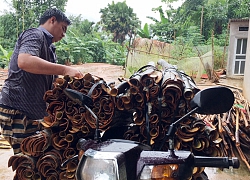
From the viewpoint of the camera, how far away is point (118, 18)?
2653 cm

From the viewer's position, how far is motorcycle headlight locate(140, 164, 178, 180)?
1163 millimetres

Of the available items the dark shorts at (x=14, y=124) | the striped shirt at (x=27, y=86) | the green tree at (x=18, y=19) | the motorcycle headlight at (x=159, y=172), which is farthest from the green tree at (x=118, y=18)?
the motorcycle headlight at (x=159, y=172)

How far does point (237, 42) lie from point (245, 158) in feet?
32.1

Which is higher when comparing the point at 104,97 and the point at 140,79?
the point at 140,79

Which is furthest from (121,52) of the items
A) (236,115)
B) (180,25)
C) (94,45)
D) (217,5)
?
(236,115)

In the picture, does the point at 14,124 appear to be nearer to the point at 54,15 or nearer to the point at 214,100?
the point at 54,15

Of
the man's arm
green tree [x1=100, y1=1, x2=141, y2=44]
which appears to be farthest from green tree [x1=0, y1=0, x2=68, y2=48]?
the man's arm

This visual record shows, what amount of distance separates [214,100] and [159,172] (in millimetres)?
428

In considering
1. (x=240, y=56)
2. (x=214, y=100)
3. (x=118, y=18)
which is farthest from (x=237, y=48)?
(x=118, y=18)

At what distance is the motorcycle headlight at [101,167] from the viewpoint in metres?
1.08

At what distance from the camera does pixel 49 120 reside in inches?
73.3

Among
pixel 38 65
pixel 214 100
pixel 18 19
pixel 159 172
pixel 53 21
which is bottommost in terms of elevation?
pixel 159 172

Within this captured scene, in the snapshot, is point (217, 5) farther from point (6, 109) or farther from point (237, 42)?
point (6, 109)

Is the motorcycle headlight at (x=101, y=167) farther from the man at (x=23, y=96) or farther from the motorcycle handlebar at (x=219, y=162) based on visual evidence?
the man at (x=23, y=96)
